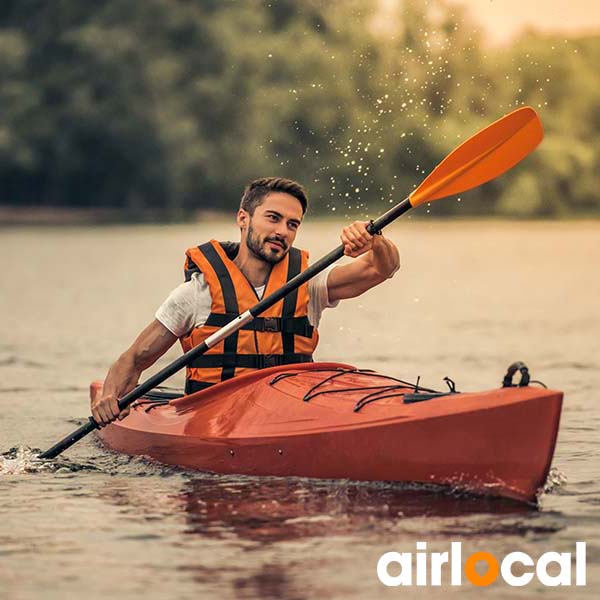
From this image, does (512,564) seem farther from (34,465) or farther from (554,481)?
(34,465)

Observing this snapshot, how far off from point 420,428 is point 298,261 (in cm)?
112

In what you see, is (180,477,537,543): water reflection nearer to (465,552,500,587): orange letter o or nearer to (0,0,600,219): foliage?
(465,552,500,587): orange letter o

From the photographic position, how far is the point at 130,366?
21.3 ft

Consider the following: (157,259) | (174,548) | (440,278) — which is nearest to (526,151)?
(174,548)

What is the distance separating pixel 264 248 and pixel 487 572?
1958mm

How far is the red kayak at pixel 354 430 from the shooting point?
5477mm

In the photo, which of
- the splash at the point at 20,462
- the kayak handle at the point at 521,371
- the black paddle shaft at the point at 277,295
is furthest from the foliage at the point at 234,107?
the kayak handle at the point at 521,371

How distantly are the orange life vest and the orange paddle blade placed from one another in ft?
2.22

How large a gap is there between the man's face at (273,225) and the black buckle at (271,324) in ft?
0.76

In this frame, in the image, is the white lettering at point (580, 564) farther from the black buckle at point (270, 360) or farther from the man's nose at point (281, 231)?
the man's nose at point (281, 231)

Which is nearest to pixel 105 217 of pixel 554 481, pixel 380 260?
pixel 380 260

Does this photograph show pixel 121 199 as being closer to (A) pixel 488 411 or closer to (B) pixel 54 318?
(B) pixel 54 318

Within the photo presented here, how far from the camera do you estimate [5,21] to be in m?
45.2

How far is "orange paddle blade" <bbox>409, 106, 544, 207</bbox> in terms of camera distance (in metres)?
6.62
